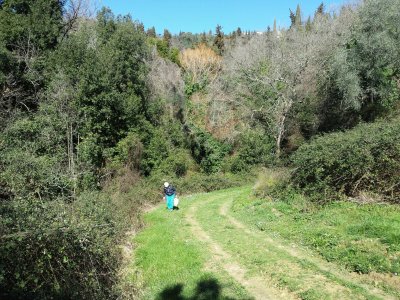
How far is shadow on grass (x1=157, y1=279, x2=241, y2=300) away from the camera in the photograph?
31.1 ft

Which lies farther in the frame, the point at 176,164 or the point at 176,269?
the point at 176,164

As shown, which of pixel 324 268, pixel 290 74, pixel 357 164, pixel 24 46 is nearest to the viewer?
pixel 324 268

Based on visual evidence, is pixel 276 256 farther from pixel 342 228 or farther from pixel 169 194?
pixel 169 194

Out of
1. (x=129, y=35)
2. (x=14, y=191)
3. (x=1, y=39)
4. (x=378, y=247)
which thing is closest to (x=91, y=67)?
(x=129, y=35)

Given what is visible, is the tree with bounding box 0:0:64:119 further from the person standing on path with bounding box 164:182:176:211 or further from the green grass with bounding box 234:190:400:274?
the green grass with bounding box 234:190:400:274

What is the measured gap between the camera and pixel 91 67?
26094 mm

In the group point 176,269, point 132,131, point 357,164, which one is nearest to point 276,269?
point 176,269

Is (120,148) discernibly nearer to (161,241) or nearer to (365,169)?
(161,241)

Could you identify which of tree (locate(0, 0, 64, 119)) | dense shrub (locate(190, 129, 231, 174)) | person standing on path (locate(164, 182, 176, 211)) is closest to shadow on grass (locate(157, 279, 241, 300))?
person standing on path (locate(164, 182, 176, 211))

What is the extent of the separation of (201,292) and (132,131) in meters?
20.8

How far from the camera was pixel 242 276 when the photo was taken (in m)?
10.4

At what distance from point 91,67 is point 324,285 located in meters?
21.5

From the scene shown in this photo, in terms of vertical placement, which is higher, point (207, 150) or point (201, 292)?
point (207, 150)

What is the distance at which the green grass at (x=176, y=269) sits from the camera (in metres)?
9.84
